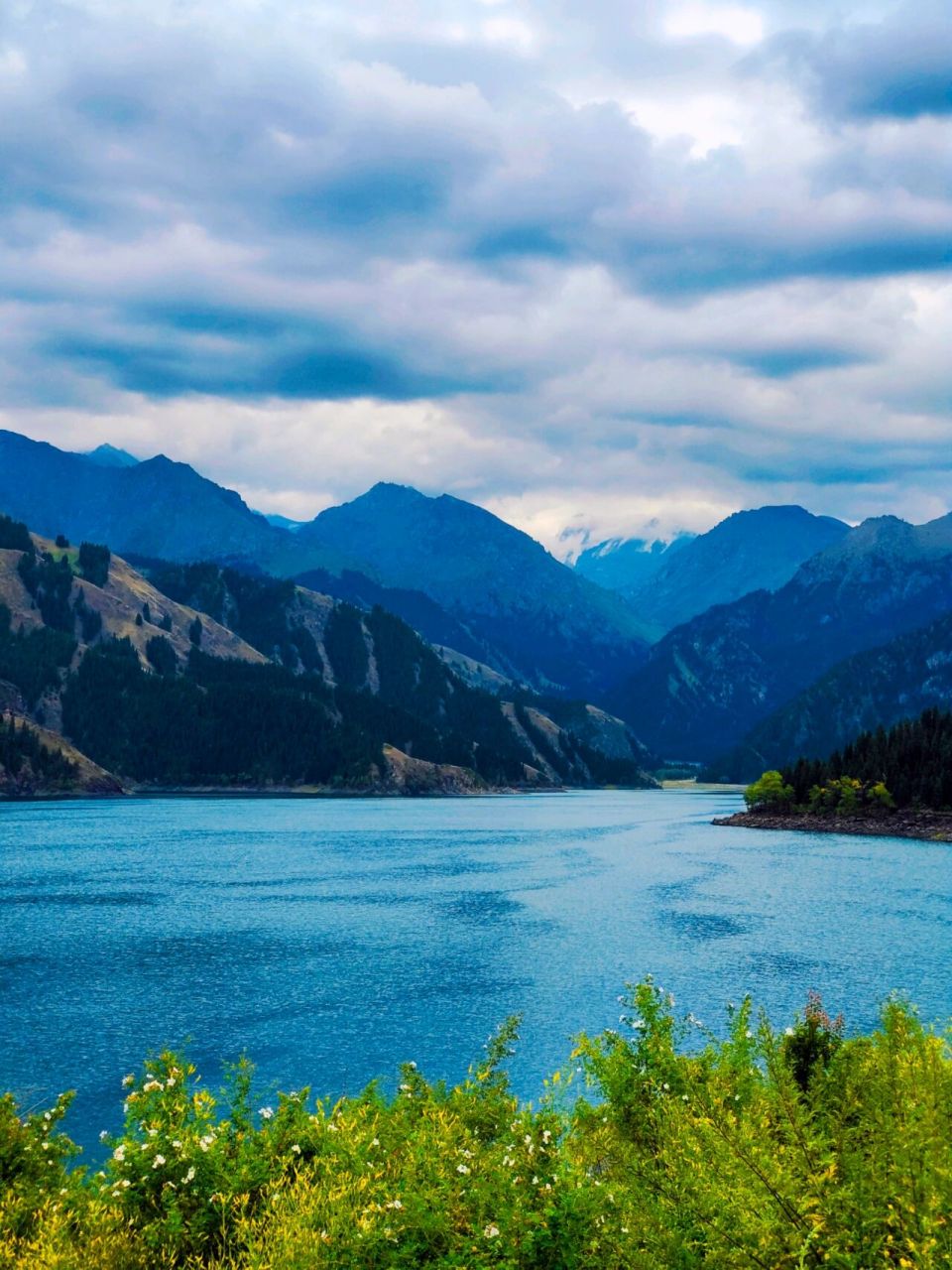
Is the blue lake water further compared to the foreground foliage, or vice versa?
the blue lake water

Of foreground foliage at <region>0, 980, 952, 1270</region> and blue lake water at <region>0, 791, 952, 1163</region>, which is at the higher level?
foreground foliage at <region>0, 980, 952, 1270</region>

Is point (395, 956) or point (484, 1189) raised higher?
point (484, 1189)

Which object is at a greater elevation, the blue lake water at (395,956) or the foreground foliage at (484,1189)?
the foreground foliage at (484,1189)

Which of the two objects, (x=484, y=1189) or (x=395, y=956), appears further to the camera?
(x=395, y=956)

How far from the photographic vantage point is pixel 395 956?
103062mm

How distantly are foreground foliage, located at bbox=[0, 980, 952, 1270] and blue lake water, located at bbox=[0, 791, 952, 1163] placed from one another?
29.2m

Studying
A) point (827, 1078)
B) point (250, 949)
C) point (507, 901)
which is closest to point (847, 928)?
point (507, 901)

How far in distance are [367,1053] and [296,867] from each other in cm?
11638

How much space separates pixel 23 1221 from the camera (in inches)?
966

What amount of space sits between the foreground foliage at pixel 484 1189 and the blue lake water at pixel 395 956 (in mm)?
29206

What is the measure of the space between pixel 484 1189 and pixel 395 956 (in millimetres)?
84541

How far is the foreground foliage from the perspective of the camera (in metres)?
19.8

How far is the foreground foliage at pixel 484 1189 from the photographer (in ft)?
64.9

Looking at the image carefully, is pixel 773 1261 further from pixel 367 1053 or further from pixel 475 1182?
pixel 367 1053
